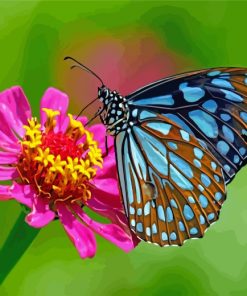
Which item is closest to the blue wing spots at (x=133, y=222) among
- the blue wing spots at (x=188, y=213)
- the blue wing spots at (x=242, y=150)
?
the blue wing spots at (x=188, y=213)

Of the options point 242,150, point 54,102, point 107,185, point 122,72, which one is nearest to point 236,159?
point 242,150

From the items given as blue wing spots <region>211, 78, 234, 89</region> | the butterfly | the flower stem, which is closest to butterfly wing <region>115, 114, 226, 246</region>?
the butterfly

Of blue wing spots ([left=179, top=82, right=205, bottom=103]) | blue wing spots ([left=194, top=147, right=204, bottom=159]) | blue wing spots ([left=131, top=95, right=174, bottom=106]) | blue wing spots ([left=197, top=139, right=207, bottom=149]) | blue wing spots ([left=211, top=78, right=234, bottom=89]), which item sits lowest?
blue wing spots ([left=194, top=147, right=204, bottom=159])

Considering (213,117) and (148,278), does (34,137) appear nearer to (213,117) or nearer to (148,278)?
(213,117)

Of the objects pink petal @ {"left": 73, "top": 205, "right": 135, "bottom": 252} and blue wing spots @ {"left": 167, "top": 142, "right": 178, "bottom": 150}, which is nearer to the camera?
pink petal @ {"left": 73, "top": 205, "right": 135, "bottom": 252}

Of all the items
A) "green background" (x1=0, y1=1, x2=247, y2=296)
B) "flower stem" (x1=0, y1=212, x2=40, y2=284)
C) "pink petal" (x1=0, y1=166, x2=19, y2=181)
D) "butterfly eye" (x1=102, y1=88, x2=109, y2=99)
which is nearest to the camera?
"flower stem" (x1=0, y1=212, x2=40, y2=284)

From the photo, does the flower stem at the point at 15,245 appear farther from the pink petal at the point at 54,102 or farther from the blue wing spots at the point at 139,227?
the pink petal at the point at 54,102

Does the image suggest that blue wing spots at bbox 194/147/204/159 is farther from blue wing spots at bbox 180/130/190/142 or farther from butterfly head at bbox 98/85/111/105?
butterfly head at bbox 98/85/111/105

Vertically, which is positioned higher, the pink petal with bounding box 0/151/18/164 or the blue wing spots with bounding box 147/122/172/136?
the blue wing spots with bounding box 147/122/172/136
